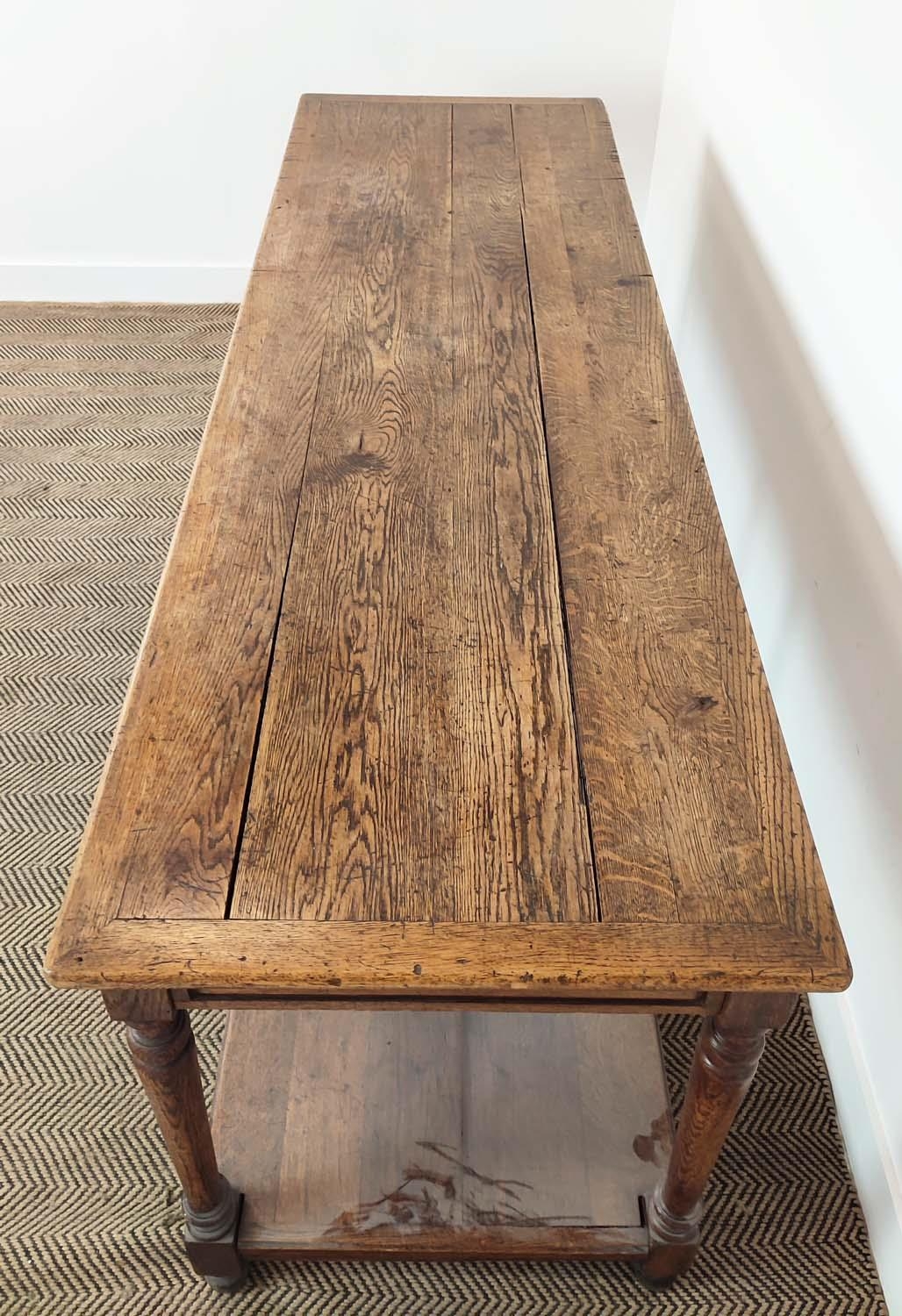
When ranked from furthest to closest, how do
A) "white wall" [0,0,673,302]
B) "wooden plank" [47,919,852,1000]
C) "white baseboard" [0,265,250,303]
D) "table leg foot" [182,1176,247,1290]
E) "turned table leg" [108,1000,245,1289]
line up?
"white baseboard" [0,265,250,303] → "white wall" [0,0,673,302] → "table leg foot" [182,1176,247,1290] → "turned table leg" [108,1000,245,1289] → "wooden plank" [47,919,852,1000]

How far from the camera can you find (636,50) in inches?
102

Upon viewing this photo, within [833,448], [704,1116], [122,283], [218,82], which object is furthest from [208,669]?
[122,283]

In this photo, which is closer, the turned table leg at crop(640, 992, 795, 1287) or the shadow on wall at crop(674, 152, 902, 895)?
the turned table leg at crop(640, 992, 795, 1287)

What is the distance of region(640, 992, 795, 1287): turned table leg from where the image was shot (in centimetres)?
89

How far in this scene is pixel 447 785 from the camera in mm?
927

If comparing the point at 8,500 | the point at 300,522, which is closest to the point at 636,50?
the point at 8,500

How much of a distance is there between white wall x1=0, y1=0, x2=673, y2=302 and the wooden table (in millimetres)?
1097

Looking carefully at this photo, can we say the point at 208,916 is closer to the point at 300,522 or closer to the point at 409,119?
the point at 300,522

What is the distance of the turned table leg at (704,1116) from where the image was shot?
2.93 feet

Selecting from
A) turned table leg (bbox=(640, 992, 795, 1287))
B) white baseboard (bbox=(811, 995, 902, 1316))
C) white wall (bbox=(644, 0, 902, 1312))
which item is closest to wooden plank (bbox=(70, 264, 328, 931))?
turned table leg (bbox=(640, 992, 795, 1287))

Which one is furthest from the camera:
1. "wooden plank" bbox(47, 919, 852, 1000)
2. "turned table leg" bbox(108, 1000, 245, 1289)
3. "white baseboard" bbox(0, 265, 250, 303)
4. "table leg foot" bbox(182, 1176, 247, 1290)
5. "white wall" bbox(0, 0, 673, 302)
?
"white baseboard" bbox(0, 265, 250, 303)

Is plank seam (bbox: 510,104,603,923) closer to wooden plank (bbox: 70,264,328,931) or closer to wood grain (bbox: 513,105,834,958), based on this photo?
wood grain (bbox: 513,105,834,958)

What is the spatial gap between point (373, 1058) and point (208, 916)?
0.63m

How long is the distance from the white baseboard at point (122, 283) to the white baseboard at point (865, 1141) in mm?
2308
